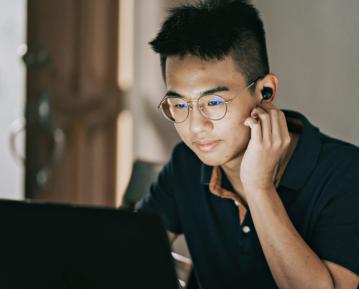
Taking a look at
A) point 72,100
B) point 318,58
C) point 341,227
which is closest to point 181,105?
point 341,227

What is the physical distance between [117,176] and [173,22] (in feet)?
6.67

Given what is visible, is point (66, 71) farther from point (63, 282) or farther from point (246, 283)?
point (63, 282)

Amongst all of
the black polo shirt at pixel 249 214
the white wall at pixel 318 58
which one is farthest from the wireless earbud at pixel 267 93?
the white wall at pixel 318 58

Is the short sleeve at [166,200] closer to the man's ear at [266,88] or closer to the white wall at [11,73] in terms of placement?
the man's ear at [266,88]

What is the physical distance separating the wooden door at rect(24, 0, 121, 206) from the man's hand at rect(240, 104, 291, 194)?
204 cm

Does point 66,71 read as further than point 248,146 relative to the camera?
Yes

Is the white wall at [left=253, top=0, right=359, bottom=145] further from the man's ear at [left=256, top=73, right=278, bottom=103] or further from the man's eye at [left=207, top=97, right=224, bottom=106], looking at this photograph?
the man's eye at [left=207, top=97, right=224, bottom=106]

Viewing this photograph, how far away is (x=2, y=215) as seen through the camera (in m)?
0.99

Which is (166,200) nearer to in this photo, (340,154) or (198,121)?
(198,121)

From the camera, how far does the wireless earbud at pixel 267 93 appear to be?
1472 mm

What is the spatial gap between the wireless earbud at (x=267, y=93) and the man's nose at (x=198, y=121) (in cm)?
14

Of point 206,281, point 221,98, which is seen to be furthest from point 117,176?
point 221,98

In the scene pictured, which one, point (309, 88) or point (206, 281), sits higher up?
point (309, 88)

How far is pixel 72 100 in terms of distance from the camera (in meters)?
3.35
